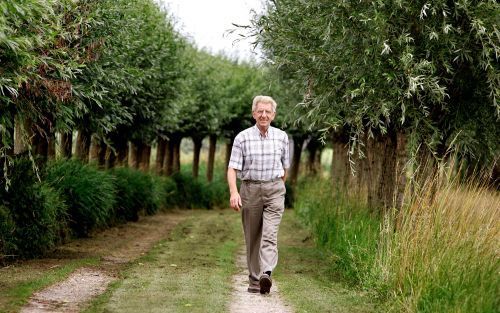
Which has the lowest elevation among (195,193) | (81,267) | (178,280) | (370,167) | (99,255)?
(195,193)

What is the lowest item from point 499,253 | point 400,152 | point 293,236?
point 293,236

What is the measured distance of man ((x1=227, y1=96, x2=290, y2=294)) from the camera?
1034cm

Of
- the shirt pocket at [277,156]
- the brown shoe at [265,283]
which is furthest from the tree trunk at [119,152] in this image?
the brown shoe at [265,283]

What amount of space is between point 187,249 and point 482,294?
9.23 metres

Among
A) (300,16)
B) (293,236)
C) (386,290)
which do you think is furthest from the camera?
(293,236)

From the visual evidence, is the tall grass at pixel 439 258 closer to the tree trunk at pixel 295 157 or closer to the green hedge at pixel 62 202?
the green hedge at pixel 62 202

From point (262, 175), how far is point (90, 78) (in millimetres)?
4216

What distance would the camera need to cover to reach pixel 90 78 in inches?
527

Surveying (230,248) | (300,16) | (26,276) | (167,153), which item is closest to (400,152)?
(300,16)

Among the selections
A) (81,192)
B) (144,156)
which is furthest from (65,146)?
(144,156)

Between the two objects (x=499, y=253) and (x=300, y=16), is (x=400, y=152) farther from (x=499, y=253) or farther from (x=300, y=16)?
(x=499, y=253)

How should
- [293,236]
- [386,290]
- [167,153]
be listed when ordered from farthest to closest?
1. [167,153]
2. [293,236]
3. [386,290]

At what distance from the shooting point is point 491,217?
931 centimetres

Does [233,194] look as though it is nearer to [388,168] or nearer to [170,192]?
[388,168]
